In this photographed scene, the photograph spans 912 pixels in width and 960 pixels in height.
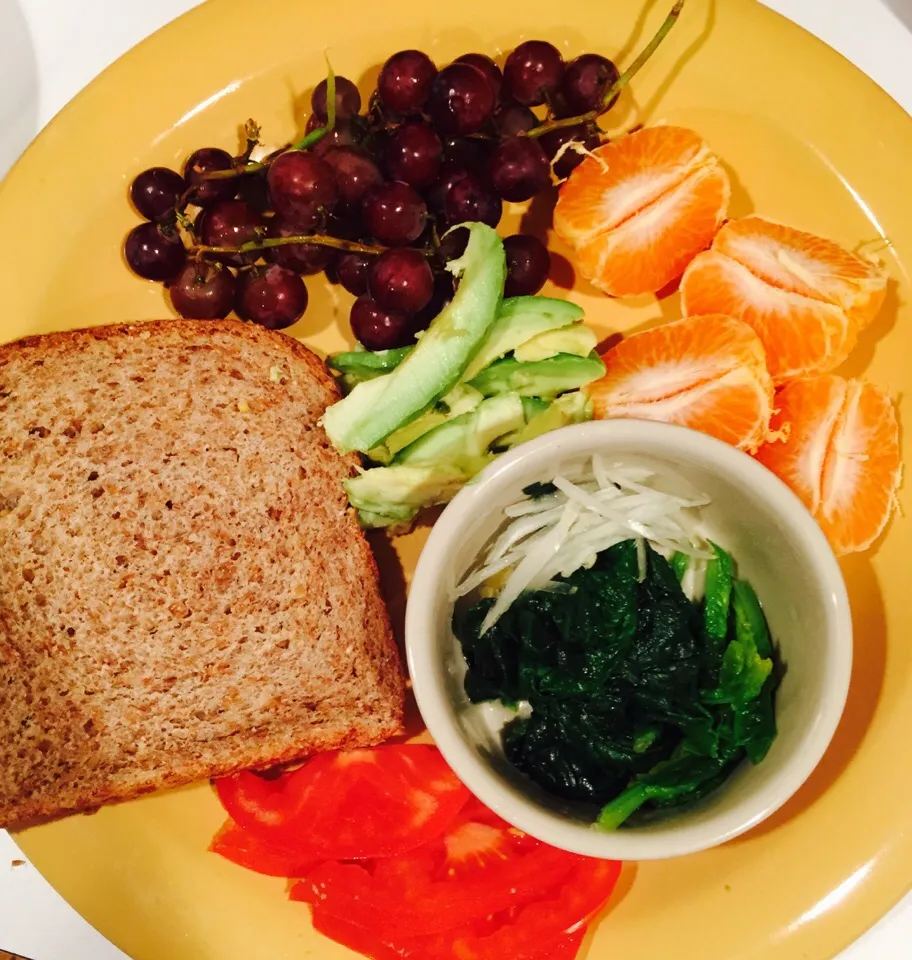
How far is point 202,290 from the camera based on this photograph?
1735 mm

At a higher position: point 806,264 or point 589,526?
point 806,264

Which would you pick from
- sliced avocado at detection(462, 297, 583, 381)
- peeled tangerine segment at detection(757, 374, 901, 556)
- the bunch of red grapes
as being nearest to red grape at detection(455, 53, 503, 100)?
the bunch of red grapes

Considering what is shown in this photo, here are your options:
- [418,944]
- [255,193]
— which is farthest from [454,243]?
[418,944]

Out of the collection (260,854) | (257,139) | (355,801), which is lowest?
(260,854)

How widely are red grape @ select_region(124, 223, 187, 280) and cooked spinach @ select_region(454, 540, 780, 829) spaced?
0.99 m

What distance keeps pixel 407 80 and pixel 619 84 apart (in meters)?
0.41

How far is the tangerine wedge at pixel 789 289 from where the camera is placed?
65.8 inches

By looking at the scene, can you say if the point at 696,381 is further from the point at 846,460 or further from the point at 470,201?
the point at 470,201

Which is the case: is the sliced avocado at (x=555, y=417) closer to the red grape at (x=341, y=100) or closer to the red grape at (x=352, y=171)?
the red grape at (x=352, y=171)

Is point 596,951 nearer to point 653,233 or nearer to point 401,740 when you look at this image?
point 401,740

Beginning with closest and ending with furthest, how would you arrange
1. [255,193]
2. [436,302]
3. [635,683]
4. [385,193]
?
[635,683]
[385,193]
[436,302]
[255,193]

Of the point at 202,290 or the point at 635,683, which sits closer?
the point at 635,683

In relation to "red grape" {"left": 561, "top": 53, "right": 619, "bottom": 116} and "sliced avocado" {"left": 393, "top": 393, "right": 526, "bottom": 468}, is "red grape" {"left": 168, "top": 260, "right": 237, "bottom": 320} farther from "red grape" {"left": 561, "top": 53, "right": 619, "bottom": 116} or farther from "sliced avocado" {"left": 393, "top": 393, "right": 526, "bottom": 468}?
"red grape" {"left": 561, "top": 53, "right": 619, "bottom": 116}

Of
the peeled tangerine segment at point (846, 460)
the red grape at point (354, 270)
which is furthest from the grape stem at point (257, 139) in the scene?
the peeled tangerine segment at point (846, 460)
